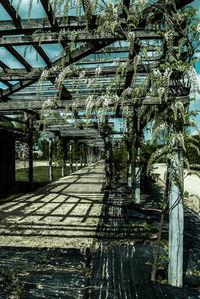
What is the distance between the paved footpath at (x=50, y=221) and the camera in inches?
147

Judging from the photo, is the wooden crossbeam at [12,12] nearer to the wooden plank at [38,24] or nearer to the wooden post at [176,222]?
the wooden plank at [38,24]

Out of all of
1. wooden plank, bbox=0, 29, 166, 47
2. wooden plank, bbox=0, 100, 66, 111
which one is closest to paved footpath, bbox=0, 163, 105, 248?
wooden plank, bbox=0, 100, 66, 111

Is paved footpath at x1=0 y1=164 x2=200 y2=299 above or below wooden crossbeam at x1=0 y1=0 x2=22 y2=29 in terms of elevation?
below

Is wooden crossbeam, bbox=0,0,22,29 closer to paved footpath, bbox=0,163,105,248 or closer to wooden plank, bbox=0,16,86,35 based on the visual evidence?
wooden plank, bbox=0,16,86,35

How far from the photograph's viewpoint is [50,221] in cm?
485

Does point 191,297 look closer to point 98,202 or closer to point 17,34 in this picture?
point 17,34

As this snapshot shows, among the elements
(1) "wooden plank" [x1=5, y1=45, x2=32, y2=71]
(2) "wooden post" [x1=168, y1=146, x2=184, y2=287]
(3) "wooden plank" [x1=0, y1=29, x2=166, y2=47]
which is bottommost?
(2) "wooden post" [x1=168, y1=146, x2=184, y2=287]

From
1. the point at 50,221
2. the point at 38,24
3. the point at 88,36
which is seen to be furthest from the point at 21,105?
the point at 50,221

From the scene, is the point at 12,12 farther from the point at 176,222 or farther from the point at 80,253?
the point at 80,253

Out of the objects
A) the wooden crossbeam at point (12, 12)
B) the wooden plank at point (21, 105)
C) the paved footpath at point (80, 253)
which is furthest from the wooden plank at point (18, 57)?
the paved footpath at point (80, 253)

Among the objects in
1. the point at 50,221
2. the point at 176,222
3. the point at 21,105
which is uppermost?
the point at 21,105

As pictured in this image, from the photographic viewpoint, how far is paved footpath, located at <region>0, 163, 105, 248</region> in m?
3.73

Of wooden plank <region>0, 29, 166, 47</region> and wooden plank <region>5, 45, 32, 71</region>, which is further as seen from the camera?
wooden plank <region>5, 45, 32, 71</region>

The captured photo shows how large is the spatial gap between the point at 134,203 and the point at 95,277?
12.3 ft
